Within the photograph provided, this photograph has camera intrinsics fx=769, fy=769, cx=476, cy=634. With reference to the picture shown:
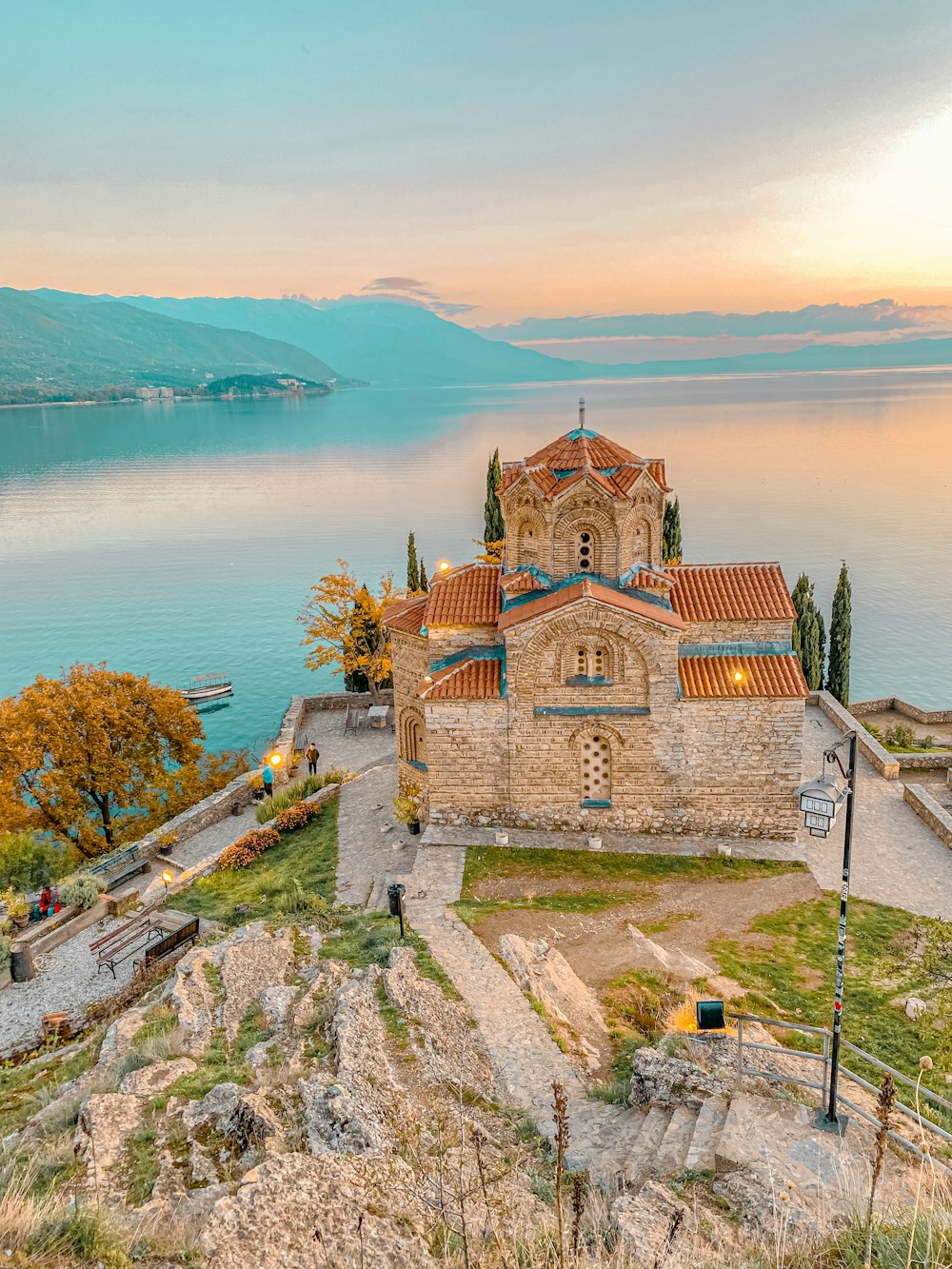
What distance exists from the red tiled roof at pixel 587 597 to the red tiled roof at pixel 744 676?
1.38 meters

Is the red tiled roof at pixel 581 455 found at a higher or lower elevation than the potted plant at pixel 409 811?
higher

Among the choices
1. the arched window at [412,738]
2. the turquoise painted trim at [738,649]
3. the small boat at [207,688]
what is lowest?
the small boat at [207,688]

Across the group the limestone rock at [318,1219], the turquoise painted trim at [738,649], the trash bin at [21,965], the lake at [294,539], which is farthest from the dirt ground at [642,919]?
the lake at [294,539]

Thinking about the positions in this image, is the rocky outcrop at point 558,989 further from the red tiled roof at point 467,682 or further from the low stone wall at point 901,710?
the low stone wall at point 901,710

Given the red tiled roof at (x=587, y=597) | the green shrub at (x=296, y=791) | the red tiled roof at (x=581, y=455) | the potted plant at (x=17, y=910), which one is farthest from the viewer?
the green shrub at (x=296, y=791)

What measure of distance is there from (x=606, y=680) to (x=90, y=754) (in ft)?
57.3

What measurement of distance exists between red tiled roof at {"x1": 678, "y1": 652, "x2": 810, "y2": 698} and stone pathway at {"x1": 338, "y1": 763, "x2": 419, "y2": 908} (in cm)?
870

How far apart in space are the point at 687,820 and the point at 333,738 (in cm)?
1482

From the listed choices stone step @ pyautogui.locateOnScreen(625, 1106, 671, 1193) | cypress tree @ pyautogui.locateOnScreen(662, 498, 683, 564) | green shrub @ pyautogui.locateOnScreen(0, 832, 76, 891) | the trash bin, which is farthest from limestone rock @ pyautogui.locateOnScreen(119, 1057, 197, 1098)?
cypress tree @ pyautogui.locateOnScreen(662, 498, 683, 564)

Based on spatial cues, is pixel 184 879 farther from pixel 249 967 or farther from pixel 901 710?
pixel 901 710

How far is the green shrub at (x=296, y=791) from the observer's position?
23708mm

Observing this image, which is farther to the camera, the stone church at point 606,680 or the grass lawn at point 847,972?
the stone church at point 606,680

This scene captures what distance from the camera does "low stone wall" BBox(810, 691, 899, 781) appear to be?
2403cm

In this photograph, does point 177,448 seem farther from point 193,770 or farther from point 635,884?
point 635,884
